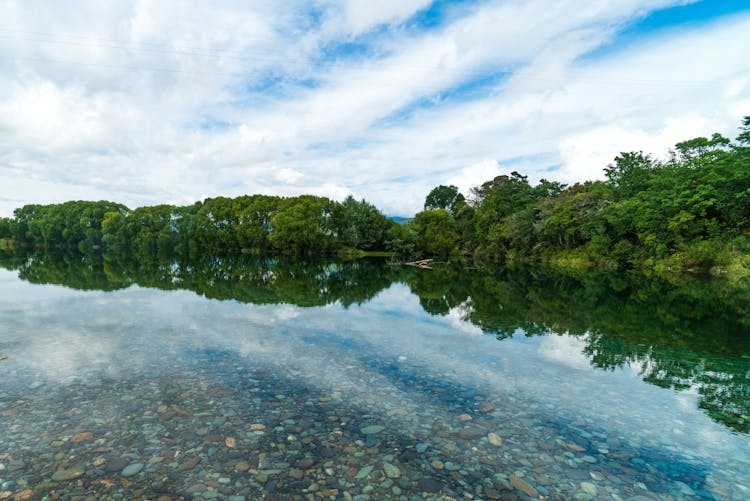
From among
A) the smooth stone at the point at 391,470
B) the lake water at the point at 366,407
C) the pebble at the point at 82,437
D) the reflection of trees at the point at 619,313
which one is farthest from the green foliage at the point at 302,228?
the smooth stone at the point at 391,470

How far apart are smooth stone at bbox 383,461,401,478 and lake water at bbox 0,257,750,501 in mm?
32

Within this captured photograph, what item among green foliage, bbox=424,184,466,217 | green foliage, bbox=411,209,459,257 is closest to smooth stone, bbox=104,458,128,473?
green foliage, bbox=411,209,459,257

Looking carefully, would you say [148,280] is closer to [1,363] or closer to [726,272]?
[1,363]

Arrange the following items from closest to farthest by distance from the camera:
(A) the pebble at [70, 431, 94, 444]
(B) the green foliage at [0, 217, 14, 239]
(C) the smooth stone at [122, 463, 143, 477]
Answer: (C) the smooth stone at [122, 463, 143, 477]
(A) the pebble at [70, 431, 94, 444]
(B) the green foliage at [0, 217, 14, 239]

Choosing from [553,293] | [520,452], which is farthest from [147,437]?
[553,293]

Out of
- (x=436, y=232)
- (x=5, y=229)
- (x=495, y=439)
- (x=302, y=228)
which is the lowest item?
(x=495, y=439)

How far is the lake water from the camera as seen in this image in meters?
5.59

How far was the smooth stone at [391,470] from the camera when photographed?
226 inches

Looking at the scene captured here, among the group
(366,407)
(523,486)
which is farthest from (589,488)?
(366,407)

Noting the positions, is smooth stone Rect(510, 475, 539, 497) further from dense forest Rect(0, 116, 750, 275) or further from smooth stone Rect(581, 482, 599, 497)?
dense forest Rect(0, 116, 750, 275)

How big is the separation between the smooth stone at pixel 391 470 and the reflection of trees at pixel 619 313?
753cm

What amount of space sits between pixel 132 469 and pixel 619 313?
23113mm

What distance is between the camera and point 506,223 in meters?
77.4

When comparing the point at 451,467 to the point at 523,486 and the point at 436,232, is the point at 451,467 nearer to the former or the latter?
the point at 523,486
